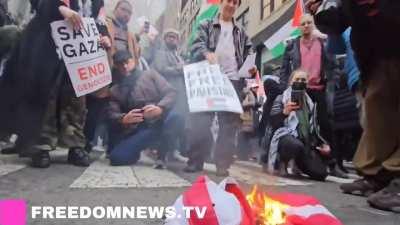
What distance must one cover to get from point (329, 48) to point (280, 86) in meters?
0.17

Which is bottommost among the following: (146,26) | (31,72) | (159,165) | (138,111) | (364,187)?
(364,187)

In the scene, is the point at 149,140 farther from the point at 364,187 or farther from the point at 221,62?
the point at 364,187

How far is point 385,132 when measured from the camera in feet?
5.30

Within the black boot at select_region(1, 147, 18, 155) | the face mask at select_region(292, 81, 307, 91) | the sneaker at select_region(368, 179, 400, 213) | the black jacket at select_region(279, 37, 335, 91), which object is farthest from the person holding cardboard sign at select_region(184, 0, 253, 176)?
the black boot at select_region(1, 147, 18, 155)

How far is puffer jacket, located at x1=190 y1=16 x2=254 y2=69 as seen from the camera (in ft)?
4.62

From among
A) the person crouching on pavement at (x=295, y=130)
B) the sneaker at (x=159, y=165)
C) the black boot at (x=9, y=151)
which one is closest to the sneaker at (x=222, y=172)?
the sneaker at (x=159, y=165)

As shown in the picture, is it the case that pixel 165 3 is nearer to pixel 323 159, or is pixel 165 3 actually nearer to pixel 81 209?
pixel 81 209

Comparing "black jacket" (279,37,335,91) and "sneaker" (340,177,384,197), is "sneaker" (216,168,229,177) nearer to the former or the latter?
"black jacket" (279,37,335,91)

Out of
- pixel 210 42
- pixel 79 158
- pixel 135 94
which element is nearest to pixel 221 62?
pixel 210 42

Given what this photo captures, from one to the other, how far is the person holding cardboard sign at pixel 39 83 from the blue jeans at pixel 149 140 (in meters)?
0.14

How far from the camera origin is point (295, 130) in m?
1.75

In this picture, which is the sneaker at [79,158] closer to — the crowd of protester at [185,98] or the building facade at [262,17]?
the crowd of protester at [185,98]

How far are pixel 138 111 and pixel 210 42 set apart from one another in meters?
0.32

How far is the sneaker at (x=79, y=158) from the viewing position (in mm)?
1613
